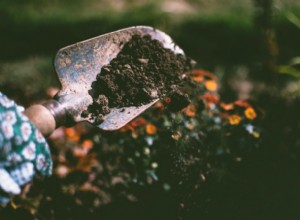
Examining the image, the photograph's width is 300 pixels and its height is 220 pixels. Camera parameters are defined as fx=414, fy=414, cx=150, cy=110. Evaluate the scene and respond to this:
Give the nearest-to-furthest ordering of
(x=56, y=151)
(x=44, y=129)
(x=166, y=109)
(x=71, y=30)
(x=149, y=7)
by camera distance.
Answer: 1. (x=44, y=129)
2. (x=166, y=109)
3. (x=56, y=151)
4. (x=71, y=30)
5. (x=149, y=7)

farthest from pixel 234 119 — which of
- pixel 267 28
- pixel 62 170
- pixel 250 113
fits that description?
pixel 62 170

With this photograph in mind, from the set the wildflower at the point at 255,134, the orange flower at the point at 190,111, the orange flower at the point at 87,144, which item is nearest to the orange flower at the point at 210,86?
the orange flower at the point at 190,111

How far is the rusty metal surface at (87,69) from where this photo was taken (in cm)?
175

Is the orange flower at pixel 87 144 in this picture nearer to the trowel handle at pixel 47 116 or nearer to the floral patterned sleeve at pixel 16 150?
the trowel handle at pixel 47 116

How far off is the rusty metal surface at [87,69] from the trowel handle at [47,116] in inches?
2.0

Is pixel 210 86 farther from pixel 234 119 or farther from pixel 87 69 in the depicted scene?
pixel 87 69

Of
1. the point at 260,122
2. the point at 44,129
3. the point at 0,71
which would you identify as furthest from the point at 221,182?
the point at 0,71

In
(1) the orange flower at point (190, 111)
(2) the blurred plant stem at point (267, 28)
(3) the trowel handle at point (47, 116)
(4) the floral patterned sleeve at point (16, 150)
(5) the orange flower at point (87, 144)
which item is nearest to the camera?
(4) the floral patterned sleeve at point (16, 150)

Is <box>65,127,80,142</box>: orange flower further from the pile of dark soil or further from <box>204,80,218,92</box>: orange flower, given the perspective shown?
<box>204,80,218,92</box>: orange flower

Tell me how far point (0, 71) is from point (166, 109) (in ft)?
6.50

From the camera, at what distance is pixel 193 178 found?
72.2 inches

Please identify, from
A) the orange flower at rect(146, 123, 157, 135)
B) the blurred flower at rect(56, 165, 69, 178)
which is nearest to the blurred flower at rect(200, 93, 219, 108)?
the orange flower at rect(146, 123, 157, 135)

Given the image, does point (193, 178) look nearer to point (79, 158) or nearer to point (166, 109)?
point (166, 109)

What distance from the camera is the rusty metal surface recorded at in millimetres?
1753
